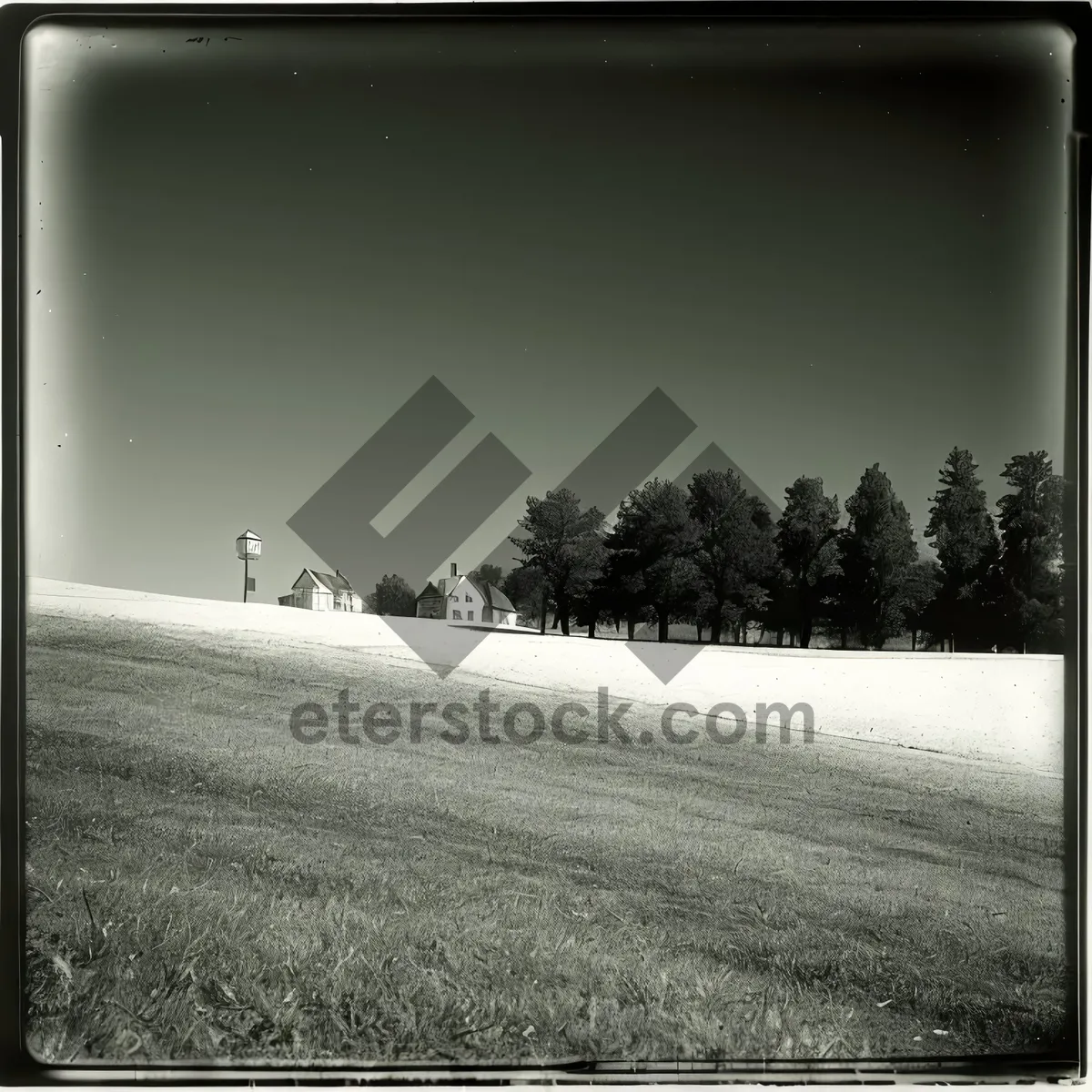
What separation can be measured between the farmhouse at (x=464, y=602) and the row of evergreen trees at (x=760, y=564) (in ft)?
0.23

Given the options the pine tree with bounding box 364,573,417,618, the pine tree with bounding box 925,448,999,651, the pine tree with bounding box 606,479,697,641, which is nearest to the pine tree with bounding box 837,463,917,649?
the pine tree with bounding box 925,448,999,651

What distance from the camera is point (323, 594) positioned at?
3131mm

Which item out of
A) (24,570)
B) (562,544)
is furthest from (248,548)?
(562,544)

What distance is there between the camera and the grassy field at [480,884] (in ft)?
8.24

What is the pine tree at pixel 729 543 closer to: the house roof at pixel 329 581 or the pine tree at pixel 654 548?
the pine tree at pixel 654 548

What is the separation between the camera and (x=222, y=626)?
3135 mm

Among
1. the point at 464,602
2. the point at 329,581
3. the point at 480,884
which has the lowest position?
the point at 480,884

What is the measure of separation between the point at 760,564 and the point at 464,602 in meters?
1.45

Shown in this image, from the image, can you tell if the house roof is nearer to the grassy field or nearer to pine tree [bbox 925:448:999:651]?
the grassy field

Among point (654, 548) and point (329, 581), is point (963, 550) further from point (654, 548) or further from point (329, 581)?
point (329, 581)

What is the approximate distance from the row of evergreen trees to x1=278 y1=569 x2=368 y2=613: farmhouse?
67cm

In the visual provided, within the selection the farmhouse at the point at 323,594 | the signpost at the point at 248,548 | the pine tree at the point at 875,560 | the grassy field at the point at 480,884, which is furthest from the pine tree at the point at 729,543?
the signpost at the point at 248,548

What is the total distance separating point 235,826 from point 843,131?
4023 millimetres

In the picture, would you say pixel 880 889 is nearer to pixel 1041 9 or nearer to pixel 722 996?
pixel 722 996
